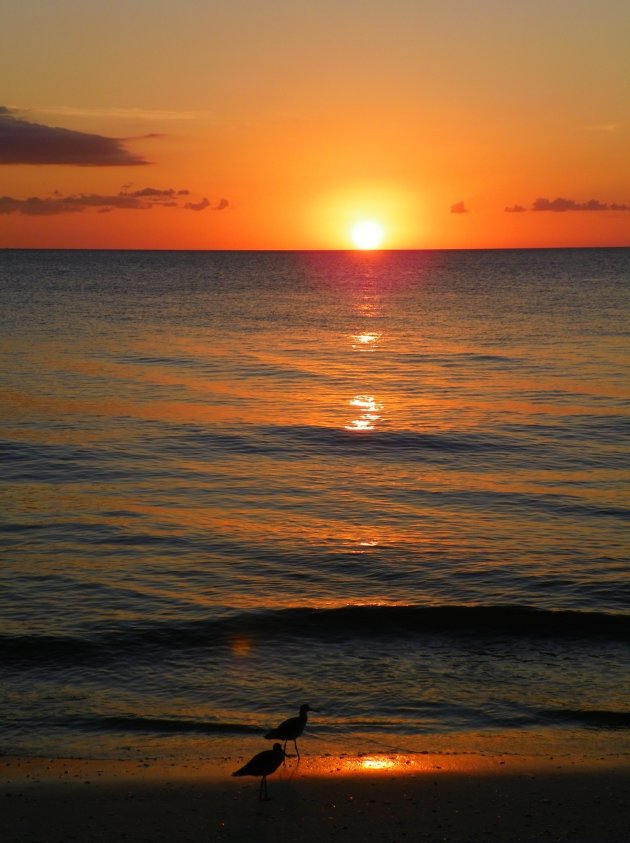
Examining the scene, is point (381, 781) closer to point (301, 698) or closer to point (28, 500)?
point (301, 698)

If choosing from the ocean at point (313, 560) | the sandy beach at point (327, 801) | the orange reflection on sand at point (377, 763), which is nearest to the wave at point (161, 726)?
the ocean at point (313, 560)

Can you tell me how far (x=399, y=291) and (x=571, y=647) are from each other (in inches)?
5006

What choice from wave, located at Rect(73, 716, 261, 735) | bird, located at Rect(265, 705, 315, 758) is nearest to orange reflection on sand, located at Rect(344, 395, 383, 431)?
wave, located at Rect(73, 716, 261, 735)

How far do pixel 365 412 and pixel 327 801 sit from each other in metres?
26.4

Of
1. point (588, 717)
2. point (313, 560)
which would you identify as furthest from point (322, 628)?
point (588, 717)

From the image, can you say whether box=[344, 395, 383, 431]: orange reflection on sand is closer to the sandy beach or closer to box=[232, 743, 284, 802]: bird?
the sandy beach

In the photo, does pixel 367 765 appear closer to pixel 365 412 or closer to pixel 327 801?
pixel 327 801

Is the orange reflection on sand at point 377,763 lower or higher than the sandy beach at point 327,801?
lower

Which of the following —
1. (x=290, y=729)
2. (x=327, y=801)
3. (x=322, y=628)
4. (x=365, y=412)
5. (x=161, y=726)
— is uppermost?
(x=290, y=729)

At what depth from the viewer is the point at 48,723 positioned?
12188 millimetres

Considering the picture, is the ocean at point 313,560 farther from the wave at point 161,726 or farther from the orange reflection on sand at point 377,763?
the orange reflection on sand at point 377,763

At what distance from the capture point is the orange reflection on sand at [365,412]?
109 feet

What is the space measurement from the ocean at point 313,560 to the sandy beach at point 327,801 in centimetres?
67

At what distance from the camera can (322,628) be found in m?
15.8
